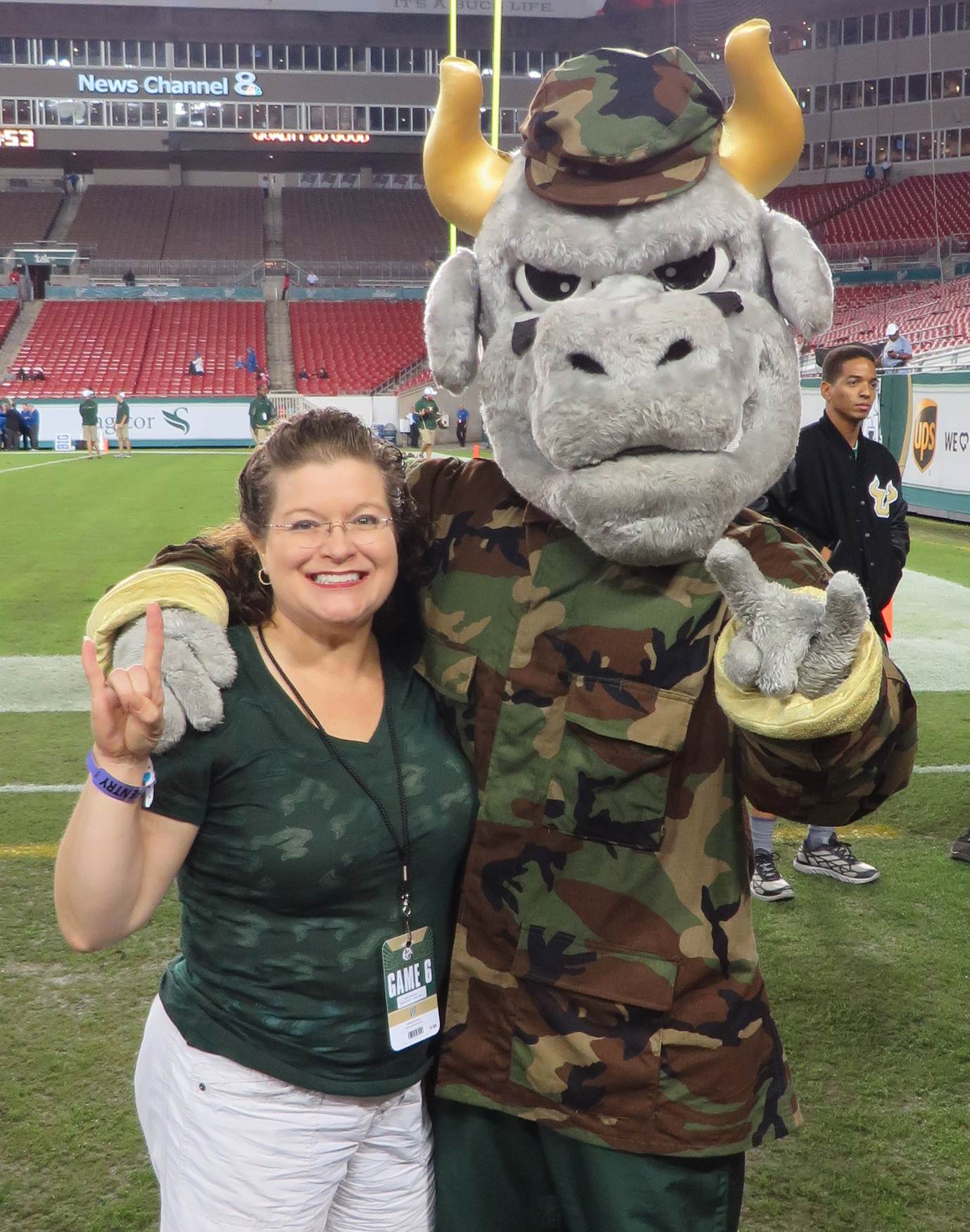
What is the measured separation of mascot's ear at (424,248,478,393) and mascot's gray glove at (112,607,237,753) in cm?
59

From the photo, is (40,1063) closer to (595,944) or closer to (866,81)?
(595,944)

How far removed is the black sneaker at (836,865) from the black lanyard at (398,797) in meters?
2.71

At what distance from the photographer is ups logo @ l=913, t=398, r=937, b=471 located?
12773 mm

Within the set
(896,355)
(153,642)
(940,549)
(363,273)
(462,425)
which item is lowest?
(940,549)

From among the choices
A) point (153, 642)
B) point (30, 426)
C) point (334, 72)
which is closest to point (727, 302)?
point (153, 642)

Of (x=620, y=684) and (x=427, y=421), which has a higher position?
(x=427, y=421)

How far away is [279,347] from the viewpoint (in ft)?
111

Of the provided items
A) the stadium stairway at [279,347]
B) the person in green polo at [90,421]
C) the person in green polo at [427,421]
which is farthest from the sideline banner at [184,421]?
the person in green polo at [427,421]

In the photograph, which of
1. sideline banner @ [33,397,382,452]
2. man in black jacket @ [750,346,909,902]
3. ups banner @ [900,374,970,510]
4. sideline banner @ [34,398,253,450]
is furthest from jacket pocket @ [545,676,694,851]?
sideline banner @ [34,398,253,450]

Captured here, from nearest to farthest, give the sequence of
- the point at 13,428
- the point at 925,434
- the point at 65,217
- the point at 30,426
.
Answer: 1. the point at 925,434
2. the point at 13,428
3. the point at 30,426
4. the point at 65,217

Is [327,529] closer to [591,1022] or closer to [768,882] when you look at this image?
[591,1022]

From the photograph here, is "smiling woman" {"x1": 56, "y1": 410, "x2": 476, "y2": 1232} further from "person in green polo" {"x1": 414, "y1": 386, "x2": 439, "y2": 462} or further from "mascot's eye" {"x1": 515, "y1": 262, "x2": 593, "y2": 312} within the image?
"person in green polo" {"x1": 414, "y1": 386, "x2": 439, "y2": 462}

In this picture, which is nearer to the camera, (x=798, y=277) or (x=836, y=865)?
(x=798, y=277)

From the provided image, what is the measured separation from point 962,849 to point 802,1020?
1334 millimetres
